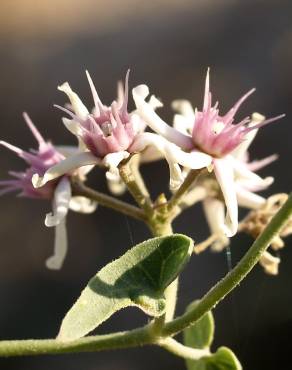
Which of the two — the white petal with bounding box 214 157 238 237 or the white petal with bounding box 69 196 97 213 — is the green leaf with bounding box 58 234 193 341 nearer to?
the white petal with bounding box 214 157 238 237

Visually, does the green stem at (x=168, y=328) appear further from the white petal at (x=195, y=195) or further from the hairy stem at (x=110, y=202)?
the white petal at (x=195, y=195)

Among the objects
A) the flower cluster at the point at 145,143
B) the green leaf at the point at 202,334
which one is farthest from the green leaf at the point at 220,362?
the flower cluster at the point at 145,143

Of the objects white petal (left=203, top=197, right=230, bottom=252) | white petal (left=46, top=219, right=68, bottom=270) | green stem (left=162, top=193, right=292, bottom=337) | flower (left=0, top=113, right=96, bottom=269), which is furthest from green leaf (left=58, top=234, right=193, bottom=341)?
white petal (left=203, top=197, right=230, bottom=252)

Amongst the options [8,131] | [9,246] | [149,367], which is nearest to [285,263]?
[149,367]

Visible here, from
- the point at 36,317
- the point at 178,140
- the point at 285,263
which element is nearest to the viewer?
the point at 178,140

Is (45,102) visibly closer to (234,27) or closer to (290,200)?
(234,27)

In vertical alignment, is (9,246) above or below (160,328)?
below
